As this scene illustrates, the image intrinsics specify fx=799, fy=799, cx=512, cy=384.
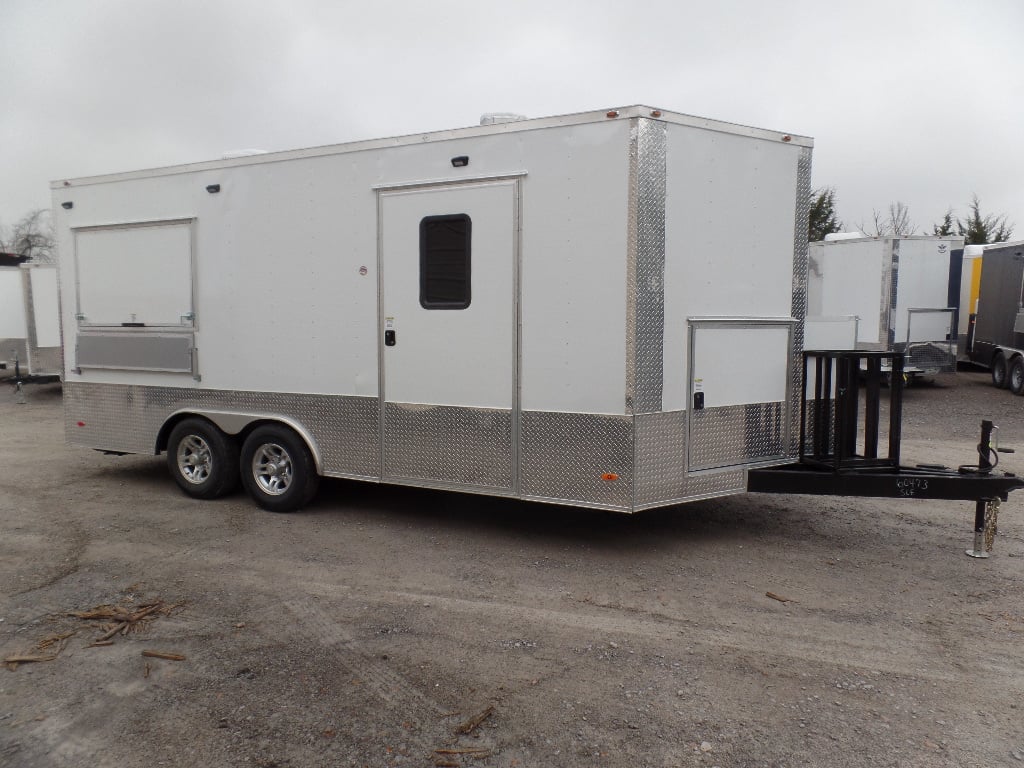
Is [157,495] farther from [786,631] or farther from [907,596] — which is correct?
[907,596]

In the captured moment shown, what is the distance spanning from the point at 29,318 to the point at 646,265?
14204 millimetres

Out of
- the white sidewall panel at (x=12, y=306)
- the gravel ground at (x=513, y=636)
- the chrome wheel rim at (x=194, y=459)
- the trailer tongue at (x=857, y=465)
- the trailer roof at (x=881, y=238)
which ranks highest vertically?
the trailer roof at (x=881, y=238)

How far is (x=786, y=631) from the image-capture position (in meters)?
4.29

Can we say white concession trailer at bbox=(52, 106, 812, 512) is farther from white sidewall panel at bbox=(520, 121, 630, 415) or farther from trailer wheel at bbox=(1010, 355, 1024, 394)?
trailer wheel at bbox=(1010, 355, 1024, 394)

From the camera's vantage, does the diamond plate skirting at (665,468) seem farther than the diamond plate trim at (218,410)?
No

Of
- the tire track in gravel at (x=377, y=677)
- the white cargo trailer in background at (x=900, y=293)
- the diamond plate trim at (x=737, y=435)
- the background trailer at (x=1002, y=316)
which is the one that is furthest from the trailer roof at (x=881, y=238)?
the tire track in gravel at (x=377, y=677)

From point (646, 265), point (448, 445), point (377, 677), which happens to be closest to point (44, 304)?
point (448, 445)

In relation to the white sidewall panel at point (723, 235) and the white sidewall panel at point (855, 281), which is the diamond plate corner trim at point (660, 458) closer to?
the white sidewall panel at point (723, 235)

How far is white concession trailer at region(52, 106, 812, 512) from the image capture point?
5.27m

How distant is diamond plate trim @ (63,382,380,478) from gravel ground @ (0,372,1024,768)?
1.88 feet

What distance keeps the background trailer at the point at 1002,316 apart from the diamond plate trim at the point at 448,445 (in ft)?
41.2

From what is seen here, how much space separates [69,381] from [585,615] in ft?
19.0

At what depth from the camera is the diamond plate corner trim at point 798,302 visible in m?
5.92

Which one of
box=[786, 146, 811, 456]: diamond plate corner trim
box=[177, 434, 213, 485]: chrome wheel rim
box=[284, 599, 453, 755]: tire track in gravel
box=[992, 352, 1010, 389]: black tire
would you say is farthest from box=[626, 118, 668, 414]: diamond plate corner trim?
box=[992, 352, 1010, 389]: black tire
